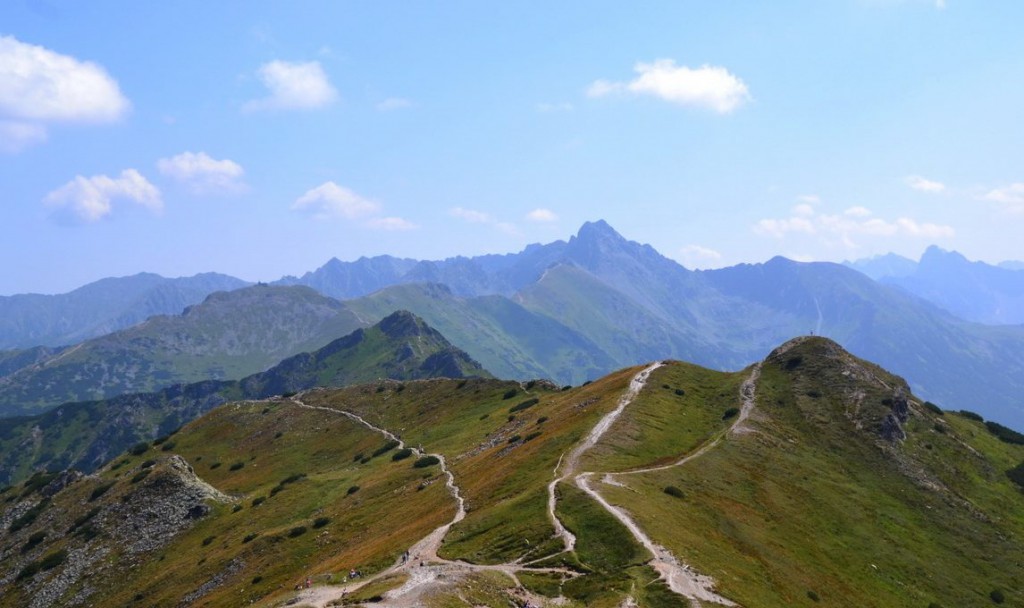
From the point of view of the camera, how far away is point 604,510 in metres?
59.7

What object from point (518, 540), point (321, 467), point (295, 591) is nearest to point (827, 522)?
point (518, 540)

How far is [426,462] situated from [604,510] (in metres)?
56.7

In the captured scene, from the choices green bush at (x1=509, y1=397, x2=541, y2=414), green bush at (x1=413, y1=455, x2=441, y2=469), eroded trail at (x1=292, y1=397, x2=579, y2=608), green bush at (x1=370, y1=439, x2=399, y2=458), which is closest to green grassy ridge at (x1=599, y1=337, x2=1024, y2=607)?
eroded trail at (x1=292, y1=397, x2=579, y2=608)

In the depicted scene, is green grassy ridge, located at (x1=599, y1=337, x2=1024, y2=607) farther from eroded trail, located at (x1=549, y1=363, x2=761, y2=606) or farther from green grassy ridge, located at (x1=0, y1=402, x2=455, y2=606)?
green grassy ridge, located at (x1=0, y1=402, x2=455, y2=606)

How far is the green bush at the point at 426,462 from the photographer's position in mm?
109438

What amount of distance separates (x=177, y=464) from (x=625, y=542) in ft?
343

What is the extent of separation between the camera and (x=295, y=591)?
6078cm

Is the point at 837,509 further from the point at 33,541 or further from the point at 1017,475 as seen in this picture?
the point at 33,541

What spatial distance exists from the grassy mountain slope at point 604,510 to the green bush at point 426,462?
60 centimetres

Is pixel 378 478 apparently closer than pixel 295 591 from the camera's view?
No

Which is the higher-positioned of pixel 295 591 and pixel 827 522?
pixel 295 591

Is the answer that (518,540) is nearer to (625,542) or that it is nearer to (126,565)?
(625,542)

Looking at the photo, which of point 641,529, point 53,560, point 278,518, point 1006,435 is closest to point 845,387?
point 1006,435

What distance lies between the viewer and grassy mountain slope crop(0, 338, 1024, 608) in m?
56.2
